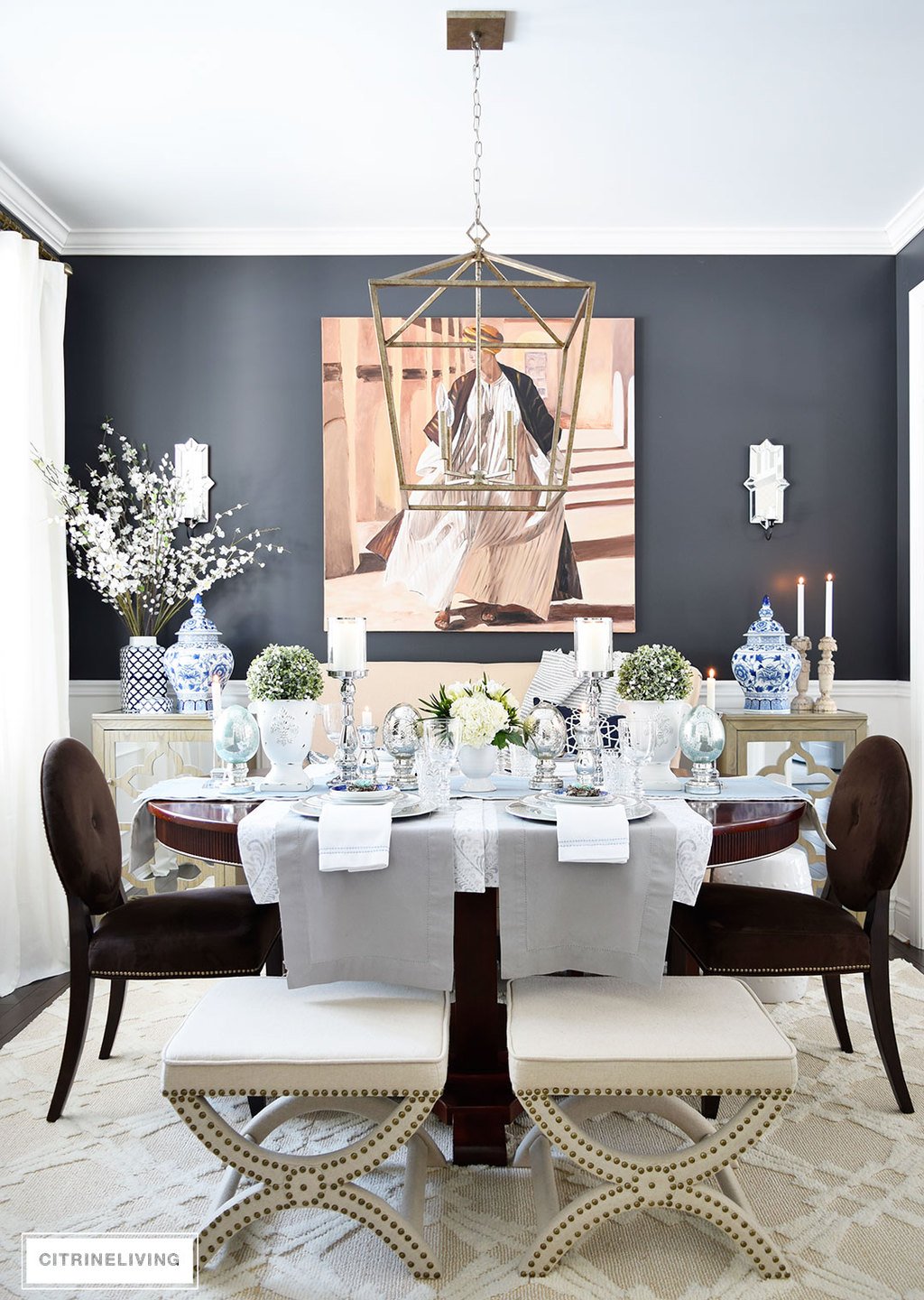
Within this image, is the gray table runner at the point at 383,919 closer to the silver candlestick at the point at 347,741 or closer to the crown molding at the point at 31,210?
the silver candlestick at the point at 347,741

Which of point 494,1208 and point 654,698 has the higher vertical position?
point 654,698

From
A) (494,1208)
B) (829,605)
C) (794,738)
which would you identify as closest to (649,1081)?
(494,1208)

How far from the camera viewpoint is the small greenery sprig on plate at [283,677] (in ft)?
8.13

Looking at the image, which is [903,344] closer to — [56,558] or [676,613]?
[676,613]

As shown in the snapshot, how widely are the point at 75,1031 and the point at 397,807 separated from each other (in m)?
1.05

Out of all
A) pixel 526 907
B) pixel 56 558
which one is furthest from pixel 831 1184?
pixel 56 558

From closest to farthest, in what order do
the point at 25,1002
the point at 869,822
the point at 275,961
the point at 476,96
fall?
the point at 869,822 → the point at 275,961 → the point at 476,96 → the point at 25,1002

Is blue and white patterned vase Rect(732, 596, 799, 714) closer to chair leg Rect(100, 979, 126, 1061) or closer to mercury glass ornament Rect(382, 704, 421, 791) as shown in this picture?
mercury glass ornament Rect(382, 704, 421, 791)

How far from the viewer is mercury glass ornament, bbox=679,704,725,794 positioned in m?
2.39

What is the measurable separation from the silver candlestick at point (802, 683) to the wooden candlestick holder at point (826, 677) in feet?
0.15

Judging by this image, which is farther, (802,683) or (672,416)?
(672,416)

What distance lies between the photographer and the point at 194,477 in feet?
13.4

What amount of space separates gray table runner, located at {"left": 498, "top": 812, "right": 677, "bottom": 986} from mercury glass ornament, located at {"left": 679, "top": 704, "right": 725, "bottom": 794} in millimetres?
465

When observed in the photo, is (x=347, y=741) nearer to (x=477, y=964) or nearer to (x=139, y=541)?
(x=477, y=964)
